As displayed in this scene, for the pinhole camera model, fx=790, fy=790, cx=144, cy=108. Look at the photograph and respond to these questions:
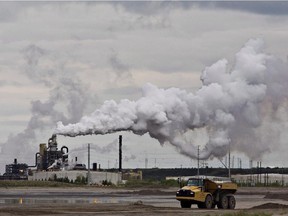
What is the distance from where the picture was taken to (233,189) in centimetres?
7269

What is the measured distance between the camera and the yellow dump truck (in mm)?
70375

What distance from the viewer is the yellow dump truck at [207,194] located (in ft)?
231

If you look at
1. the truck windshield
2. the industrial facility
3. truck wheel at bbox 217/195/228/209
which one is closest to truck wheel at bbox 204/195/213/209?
truck wheel at bbox 217/195/228/209

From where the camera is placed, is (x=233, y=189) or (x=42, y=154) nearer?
(x=233, y=189)

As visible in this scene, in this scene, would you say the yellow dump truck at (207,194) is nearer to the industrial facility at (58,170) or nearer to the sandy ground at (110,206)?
the sandy ground at (110,206)

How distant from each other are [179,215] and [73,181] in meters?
118

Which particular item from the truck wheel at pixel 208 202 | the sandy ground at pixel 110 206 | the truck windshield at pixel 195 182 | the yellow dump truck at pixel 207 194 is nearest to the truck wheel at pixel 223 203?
the yellow dump truck at pixel 207 194

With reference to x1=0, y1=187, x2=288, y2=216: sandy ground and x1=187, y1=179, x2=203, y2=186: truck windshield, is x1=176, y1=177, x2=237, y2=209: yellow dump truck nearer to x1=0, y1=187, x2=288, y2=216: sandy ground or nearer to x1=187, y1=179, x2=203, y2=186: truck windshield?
x1=187, y1=179, x2=203, y2=186: truck windshield

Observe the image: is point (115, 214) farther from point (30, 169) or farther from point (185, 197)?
point (30, 169)


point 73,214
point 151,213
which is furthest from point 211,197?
point 73,214

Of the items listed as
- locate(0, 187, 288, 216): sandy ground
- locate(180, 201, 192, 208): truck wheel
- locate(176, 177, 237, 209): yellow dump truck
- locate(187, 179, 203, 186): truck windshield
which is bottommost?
locate(0, 187, 288, 216): sandy ground

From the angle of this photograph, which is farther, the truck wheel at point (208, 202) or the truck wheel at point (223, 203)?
the truck wheel at point (223, 203)

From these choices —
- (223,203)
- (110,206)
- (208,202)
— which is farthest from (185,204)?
(110,206)

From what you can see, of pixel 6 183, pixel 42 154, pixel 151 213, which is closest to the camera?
pixel 151 213
